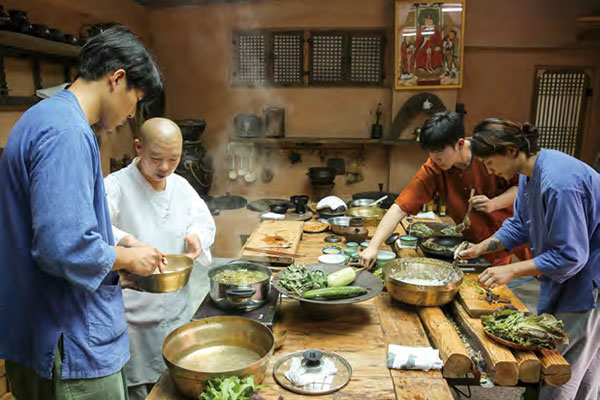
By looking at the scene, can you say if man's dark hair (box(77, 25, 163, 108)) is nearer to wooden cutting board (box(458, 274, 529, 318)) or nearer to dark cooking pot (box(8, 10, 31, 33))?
wooden cutting board (box(458, 274, 529, 318))

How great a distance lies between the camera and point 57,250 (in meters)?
1.46

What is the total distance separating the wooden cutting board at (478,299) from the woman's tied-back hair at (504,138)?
2.57 feet

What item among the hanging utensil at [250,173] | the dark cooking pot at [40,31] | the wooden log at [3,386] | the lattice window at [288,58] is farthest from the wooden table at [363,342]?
the lattice window at [288,58]

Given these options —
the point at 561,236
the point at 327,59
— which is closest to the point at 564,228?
the point at 561,236

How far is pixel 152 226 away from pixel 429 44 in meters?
5.28

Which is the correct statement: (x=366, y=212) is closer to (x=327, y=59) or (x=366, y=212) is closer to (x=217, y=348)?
(x=217, y=348)

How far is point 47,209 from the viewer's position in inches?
57.2

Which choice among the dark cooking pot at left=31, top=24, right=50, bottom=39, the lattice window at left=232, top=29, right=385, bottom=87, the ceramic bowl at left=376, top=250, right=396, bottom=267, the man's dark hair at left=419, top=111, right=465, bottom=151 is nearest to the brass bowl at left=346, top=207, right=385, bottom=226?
the ceramic bowl at left=376, top=250, right=396, bottom=267

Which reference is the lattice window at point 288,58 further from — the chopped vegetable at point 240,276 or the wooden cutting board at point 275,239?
the chopped vegetable at point 240,276

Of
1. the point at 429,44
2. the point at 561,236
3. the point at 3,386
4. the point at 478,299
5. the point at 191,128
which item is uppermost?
the point at 429,44

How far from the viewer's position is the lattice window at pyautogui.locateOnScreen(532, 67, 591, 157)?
6.78 m

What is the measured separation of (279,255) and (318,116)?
14.0 feet

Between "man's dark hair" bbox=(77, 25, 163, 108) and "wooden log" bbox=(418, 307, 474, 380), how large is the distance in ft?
5.69

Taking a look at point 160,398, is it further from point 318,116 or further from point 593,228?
point 318,116
